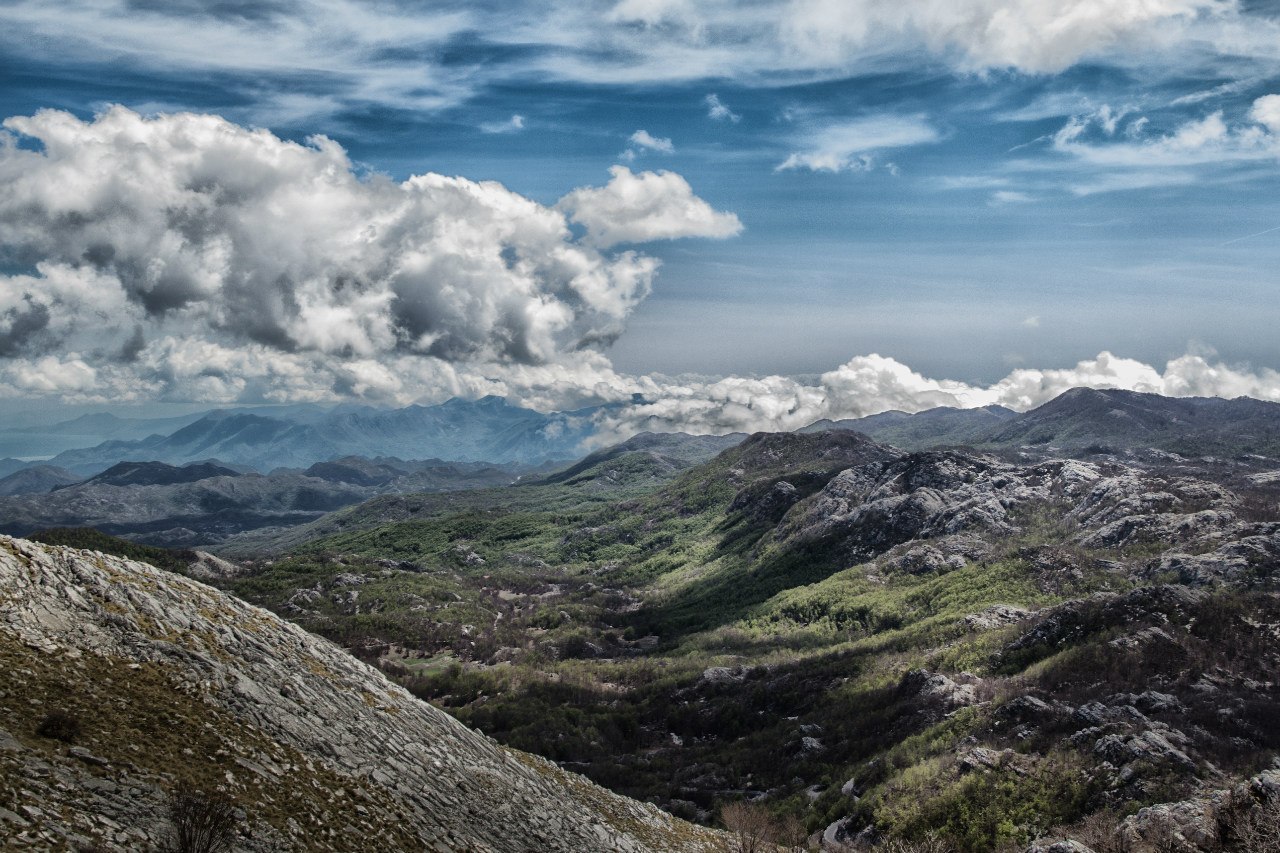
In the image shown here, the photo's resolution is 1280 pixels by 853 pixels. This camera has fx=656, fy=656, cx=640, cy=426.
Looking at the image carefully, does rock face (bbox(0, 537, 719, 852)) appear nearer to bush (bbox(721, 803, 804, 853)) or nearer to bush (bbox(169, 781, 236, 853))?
bush (bbox(169, 781, 236, 853))

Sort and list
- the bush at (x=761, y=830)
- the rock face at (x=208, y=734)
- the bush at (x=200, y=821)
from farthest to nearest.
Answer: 1. the bush at (x=761, y=830)
2. the rock face at (x=208, y=734)
3. the bush at (x=200, y=821)

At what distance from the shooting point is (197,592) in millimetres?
58406

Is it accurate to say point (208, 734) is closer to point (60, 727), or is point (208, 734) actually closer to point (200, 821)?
point (60, 727)

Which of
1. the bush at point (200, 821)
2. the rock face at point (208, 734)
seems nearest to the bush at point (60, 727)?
the rock face at point (208, 734)

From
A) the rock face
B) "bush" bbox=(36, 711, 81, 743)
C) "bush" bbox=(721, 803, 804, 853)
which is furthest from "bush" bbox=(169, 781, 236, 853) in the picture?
"bush" bbox=(721, 803, 804, 853)

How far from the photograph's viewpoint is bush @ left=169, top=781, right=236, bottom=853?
3309cm

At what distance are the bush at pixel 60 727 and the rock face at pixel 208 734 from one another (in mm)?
100

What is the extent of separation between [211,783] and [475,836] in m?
23.6

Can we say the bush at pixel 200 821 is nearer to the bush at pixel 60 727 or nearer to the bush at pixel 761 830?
the bush at pixel 60 727

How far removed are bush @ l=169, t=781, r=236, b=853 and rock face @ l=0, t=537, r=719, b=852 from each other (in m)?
0.64

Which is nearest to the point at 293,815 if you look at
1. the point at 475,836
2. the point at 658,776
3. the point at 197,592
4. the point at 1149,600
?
the point at 475,836

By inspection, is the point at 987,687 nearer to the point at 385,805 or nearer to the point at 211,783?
the point at 385,805

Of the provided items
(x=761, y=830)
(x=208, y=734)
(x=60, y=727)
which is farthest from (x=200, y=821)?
(x=761, y=830)

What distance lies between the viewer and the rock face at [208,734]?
3353 cm
